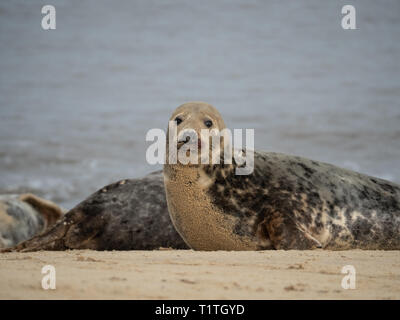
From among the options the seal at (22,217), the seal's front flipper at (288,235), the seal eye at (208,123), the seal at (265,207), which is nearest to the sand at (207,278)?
the seal's front flipper at (288,235)

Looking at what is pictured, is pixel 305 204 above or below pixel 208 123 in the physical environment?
below

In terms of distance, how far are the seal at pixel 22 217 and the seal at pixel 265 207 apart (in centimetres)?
283

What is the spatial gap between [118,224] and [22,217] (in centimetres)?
205

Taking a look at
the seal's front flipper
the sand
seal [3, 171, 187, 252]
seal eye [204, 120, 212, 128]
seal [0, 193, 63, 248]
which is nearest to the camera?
the sand

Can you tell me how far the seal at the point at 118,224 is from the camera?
5648mm

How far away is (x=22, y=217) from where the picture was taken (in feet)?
24.4

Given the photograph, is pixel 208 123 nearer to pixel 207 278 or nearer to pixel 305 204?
pixel 305 204

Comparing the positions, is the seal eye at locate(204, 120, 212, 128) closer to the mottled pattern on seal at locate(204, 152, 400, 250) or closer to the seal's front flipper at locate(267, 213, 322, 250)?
the mottled pattern on seal at locate(204, 152, 400, 250)

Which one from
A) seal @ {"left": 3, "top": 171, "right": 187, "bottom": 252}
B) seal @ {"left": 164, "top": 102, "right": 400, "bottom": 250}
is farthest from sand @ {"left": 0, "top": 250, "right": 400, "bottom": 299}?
seal @ {"left": 3, "top": 171, "right": 187, "bottom": 252}

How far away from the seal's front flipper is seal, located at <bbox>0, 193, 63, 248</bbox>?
324 cm

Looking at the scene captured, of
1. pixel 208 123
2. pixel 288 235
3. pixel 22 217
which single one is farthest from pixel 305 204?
pixel 22 217

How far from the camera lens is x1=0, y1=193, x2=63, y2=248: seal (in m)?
7.06

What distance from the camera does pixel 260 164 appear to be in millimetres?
5133

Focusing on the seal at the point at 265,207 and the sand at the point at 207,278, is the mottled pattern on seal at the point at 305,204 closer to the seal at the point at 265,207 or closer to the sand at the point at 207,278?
the seal at the point at 265,207
